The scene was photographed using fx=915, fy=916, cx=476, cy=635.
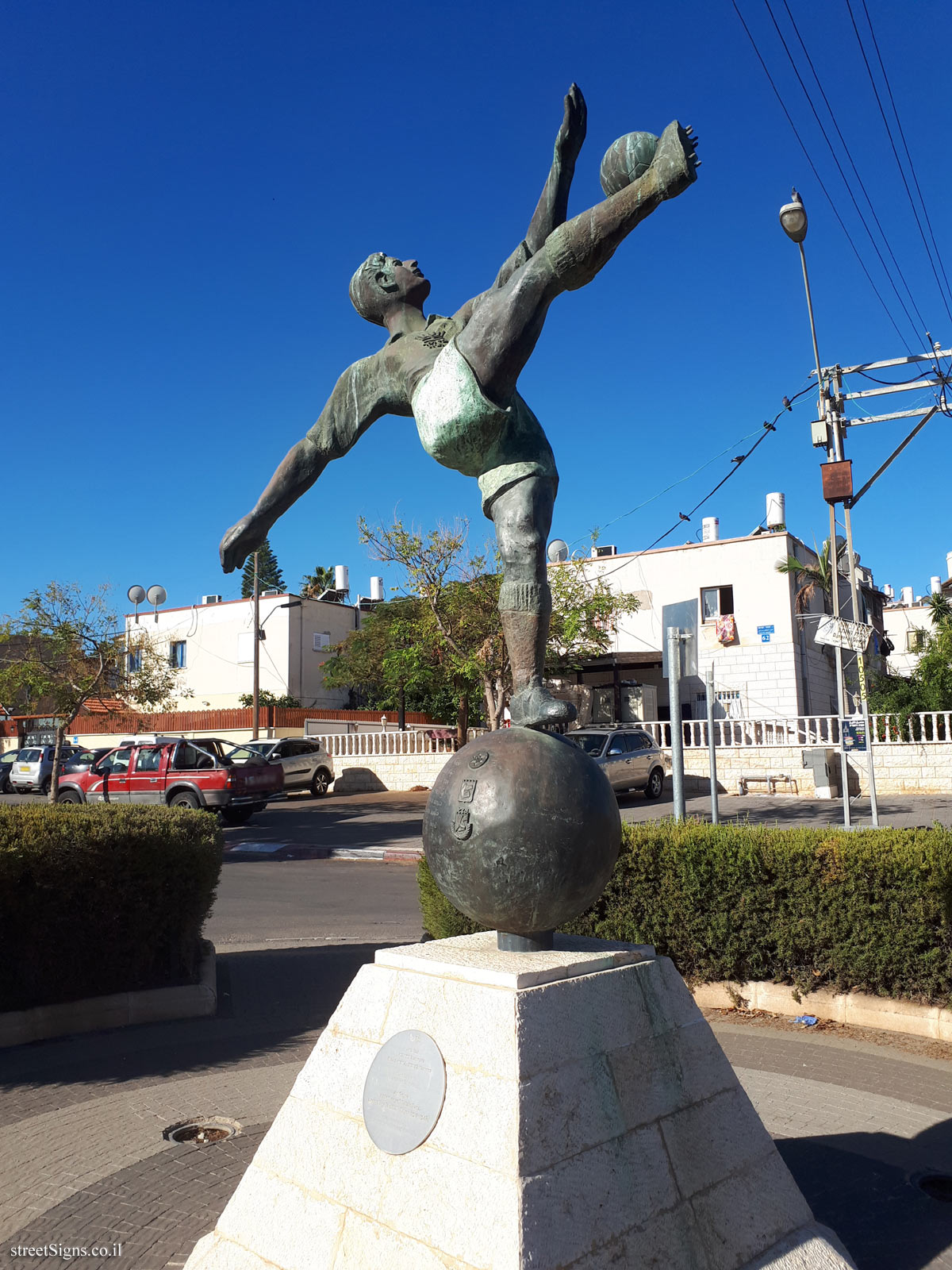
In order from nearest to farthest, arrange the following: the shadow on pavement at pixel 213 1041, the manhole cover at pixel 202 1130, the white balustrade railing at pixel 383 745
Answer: the manhole cover at pixel 202 1130 < the shadow on pavement at pixel 213 1041 < the white balustrade railing at pixel 383 745

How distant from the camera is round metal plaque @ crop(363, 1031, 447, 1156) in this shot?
2.52 m

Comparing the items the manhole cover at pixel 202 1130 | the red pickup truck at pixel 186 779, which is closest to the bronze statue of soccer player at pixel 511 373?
the manhole cover at pixel 202 1130

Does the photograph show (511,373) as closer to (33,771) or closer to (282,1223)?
(282,1223)

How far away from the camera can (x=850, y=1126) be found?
13.7ft

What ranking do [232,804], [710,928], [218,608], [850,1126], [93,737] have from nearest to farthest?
[850,1126]
[710,928]
[232,804]
[93,737]
[218,608]

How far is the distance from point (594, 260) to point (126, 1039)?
202 inches

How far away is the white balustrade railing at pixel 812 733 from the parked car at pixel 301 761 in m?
8.64

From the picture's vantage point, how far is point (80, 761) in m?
21.2

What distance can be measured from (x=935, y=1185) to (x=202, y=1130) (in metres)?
3.10

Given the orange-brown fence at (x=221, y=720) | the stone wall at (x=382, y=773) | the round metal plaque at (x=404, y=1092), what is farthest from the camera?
the orange-brown fence at (x=221, y=720)

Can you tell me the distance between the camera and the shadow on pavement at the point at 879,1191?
10.1 feet

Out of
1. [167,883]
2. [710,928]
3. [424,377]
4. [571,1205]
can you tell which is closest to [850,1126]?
[710,928]

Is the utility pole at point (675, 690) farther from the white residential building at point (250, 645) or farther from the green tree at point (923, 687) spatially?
the white residential building at point (250, 645)

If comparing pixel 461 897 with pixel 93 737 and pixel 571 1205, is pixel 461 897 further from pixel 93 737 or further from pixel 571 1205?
pixel 93 737
